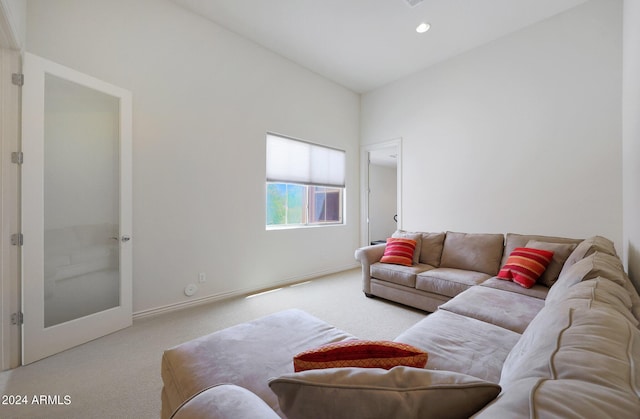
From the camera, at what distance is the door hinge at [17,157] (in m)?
1.81

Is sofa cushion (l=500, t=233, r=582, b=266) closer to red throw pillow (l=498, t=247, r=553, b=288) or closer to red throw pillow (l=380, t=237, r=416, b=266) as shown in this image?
red throw pillow (l=498, t=247, r=553, b=288)

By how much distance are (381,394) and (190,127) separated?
3108 millimetres

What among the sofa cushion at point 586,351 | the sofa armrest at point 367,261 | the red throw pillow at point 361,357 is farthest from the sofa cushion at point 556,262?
the red throw pillow at point 361,357

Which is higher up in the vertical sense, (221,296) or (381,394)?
(381,394)

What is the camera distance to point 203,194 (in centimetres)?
296

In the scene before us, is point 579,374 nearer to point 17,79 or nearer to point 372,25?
point 17,79

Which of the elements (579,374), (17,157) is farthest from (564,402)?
(17,157)

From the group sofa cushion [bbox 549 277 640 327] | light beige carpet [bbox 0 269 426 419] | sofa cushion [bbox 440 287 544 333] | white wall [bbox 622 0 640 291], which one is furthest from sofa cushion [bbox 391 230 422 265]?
sofa cushion [bbox 549 277 640 327]

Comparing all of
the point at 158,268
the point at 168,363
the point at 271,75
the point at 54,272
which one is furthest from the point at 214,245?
the point at 271,75

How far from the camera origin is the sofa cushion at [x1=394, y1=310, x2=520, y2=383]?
1.12 m

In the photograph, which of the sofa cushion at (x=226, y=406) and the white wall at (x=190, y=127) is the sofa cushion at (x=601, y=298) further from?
the white wall at (x=190, y=127)

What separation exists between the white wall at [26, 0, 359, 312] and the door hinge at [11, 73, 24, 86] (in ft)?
1.26

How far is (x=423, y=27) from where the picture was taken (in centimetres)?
306

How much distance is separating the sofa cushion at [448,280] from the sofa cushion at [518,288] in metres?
0.15
